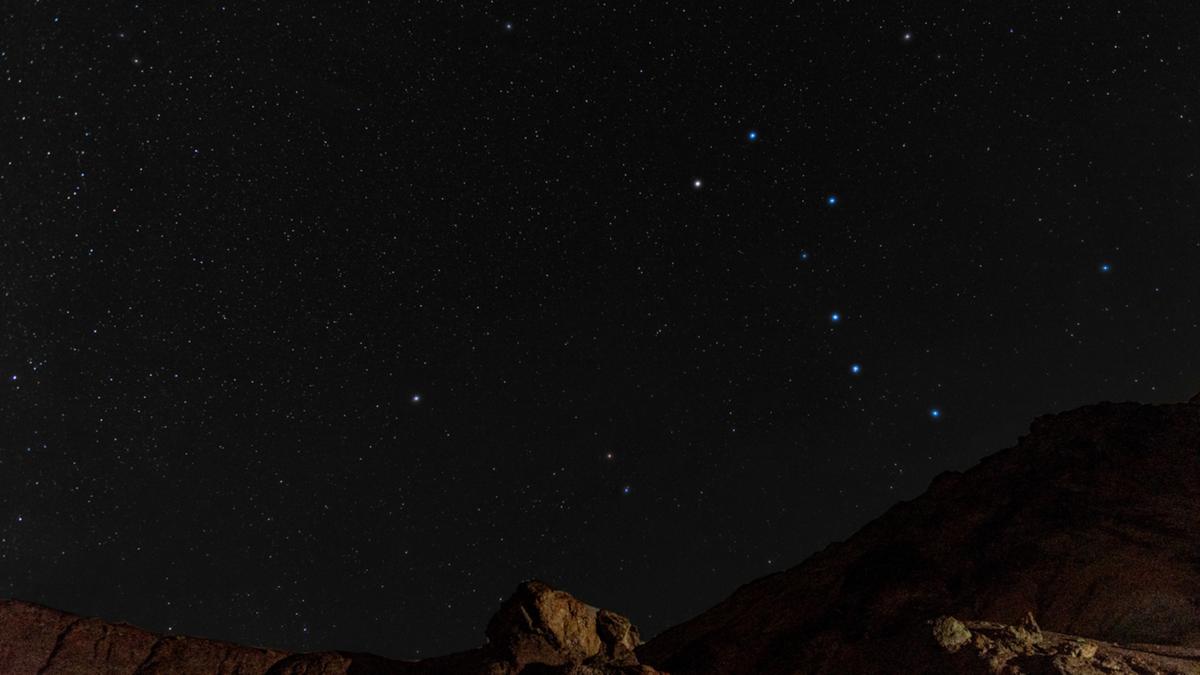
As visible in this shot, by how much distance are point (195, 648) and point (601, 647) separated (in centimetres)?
791

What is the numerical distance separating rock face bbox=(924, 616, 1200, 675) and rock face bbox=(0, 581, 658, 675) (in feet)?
20.0

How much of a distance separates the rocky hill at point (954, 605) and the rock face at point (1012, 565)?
0.17ft

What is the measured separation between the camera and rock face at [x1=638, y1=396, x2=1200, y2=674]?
720 inches

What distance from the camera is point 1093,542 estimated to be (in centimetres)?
2027

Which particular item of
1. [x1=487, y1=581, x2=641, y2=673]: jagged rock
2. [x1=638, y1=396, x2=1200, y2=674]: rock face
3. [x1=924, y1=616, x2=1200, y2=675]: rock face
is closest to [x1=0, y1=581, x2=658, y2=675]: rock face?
[x1=487, y1=581, x2=641, y2=673]: jagged rock

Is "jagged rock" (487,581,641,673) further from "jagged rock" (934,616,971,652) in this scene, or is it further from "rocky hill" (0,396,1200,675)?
"jagged rock" (934,616,971,652)

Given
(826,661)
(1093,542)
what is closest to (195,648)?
(826,661)

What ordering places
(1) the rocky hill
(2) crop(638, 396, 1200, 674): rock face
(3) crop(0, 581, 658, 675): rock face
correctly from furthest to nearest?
(2) crop(638, 396, 1200, 674): rock face → (1) the rocky hill → (3) crop(0, 581, 658, 675): rock face

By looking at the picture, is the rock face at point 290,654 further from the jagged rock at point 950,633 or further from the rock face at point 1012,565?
the rock face at point 1012,565

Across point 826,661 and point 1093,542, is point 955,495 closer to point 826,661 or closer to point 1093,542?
point 1093,542

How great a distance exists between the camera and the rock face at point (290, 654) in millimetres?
15164

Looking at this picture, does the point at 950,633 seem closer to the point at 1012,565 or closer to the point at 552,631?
the point at 1012,565

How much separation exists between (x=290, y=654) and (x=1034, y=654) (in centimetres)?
1410

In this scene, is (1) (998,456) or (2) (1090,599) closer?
(2) (1090,599)
